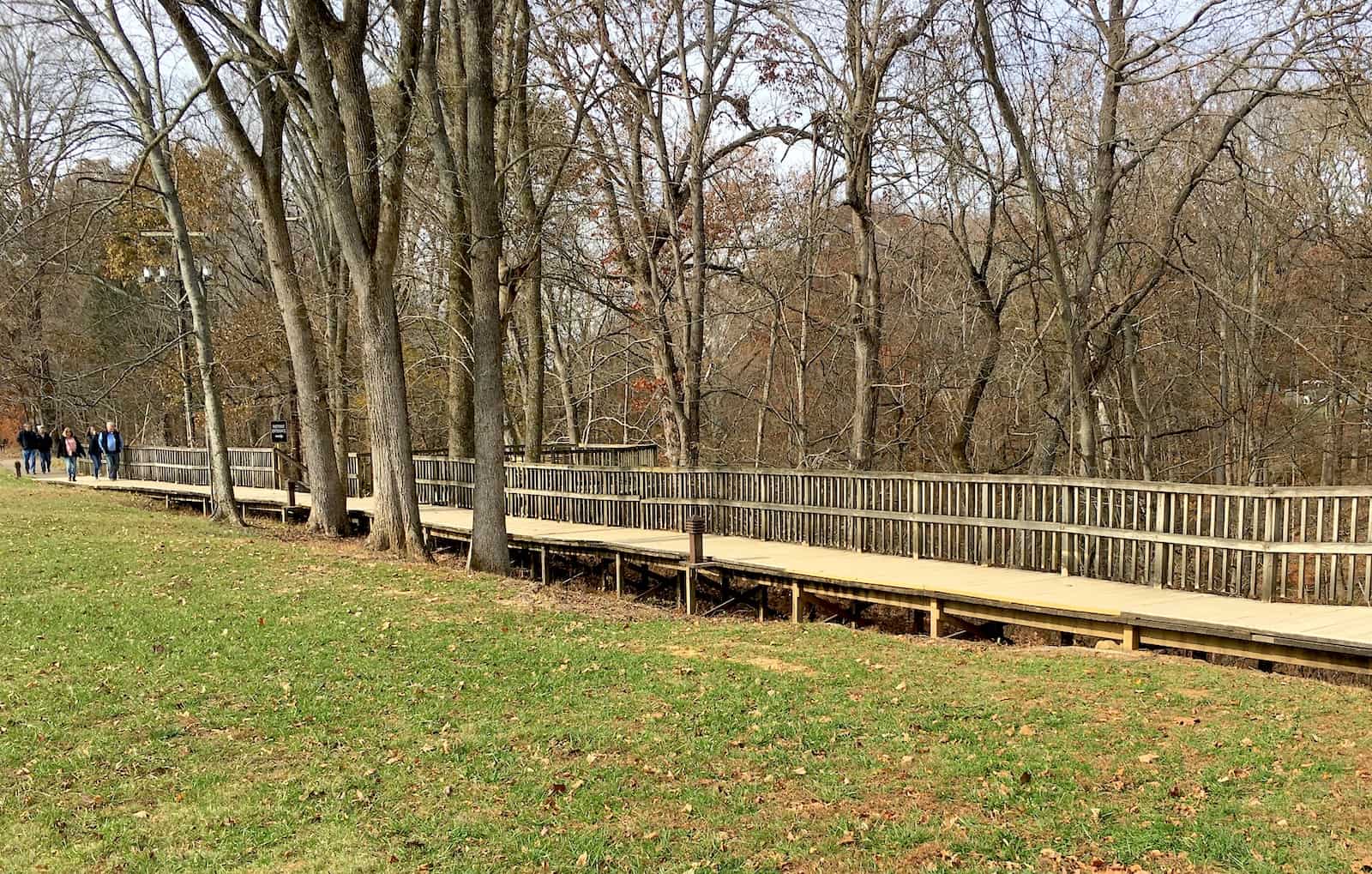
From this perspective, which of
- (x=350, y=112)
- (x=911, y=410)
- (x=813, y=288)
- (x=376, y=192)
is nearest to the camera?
(x=350, y=112)

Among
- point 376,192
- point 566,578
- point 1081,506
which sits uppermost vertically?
point 376,192

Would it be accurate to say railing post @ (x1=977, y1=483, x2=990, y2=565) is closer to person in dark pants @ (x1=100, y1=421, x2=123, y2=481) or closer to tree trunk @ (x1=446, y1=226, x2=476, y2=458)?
tree trunk @ (x1=446, y1=226, x2=476, y2=458)

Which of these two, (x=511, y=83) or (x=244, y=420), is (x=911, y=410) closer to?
(x=511, y=83)

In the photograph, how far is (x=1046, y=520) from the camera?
37.4 feet

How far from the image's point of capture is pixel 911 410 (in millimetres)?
24344

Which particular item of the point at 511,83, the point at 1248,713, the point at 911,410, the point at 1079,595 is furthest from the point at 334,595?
the point at 911,410

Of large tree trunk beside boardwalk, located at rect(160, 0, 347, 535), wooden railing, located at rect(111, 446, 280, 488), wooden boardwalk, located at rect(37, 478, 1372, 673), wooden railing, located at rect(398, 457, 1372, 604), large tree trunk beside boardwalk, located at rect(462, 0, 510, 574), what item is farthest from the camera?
wooden railing, located at rect(111, 446, 280, 488)

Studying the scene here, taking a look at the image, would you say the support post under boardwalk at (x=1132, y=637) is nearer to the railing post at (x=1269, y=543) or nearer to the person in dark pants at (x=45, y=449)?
the railing post at (x=1269, y=543)

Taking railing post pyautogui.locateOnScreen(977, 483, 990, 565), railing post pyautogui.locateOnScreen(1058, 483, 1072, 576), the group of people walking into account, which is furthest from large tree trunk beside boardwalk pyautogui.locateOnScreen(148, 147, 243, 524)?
railing post pyautogui.locateOnScreen(1058, 483, 1072, 576)

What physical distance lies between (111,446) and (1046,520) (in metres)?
27.3

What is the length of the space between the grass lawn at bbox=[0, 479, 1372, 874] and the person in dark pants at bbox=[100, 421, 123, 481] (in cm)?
2104

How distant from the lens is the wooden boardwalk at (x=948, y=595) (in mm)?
→ 8172

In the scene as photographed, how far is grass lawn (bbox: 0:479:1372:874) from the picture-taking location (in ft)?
15.8

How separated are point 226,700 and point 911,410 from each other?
19.7 m
